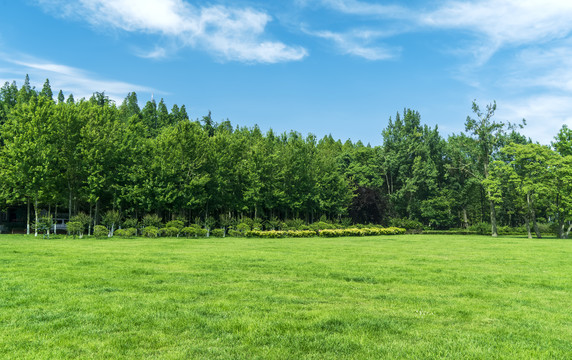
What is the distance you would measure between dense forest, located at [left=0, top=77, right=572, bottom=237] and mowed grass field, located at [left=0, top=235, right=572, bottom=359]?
25.5 metres

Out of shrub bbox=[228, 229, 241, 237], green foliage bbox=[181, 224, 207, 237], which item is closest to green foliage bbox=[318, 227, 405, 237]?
shrub bbox=[228, 229, 241, 237]

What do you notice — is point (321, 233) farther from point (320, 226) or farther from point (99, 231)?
point (99, 231)

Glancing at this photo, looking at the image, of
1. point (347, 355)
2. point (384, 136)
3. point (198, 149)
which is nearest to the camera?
point (347, 355)

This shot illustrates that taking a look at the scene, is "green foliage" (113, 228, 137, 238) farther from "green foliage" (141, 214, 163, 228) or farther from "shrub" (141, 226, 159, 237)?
"green foliage" (141, 214, 163, 228)

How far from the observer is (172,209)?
4006 centimetres

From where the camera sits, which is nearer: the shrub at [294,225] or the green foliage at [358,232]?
the green foliage at [358,232]

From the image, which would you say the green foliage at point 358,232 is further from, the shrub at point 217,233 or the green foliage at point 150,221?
the green foliage at point 150,221

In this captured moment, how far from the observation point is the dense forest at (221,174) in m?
34.7

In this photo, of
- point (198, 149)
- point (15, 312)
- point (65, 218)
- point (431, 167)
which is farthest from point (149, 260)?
point (431, 167)

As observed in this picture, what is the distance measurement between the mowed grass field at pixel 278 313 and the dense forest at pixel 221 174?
2548 centimetres

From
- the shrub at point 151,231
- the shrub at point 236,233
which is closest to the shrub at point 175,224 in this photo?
the shrub at point 151,231

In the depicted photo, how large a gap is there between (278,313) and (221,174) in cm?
3613

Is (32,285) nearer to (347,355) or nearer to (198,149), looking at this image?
(347,355)

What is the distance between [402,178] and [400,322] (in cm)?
6050
